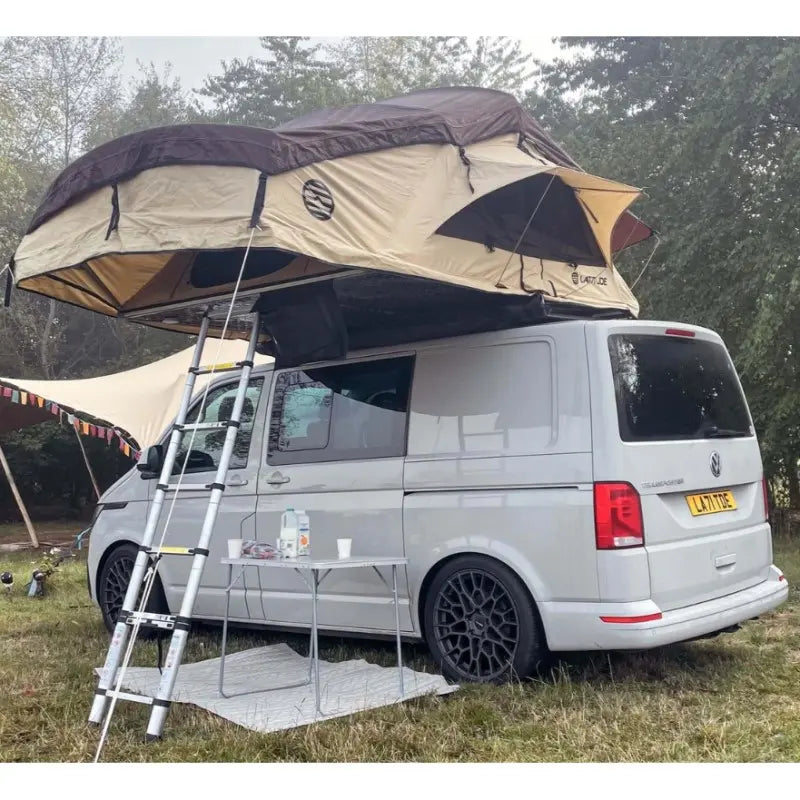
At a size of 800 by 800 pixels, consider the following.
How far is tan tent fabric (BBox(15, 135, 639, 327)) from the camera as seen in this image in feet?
11.0

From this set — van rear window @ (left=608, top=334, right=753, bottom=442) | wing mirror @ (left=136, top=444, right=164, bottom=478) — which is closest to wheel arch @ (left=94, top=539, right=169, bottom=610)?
wing mirror @ (left=136, top=444, right=164, bottom=478)

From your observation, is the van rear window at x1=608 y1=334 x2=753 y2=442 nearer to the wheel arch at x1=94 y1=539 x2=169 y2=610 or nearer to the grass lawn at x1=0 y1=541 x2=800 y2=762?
the grass lawn at x1=0 y1=541 x2=800 y2=762

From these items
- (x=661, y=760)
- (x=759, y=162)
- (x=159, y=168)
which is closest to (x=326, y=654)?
(x=661, y=760)

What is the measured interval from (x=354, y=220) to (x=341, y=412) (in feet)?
4.33

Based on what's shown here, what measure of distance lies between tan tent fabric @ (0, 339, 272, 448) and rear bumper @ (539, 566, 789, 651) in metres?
6.28

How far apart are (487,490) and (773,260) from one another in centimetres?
578

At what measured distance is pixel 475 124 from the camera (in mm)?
4152

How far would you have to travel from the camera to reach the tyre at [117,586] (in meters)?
5.32

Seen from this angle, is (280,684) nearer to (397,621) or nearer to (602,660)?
(397,621)

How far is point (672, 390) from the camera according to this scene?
404 centimetres

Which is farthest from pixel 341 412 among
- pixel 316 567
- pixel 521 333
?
pixel 316 567
